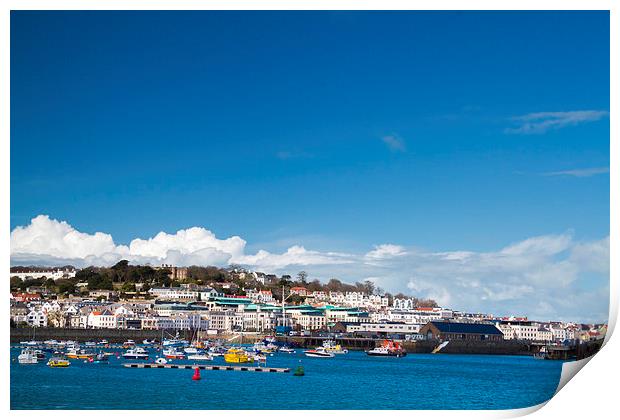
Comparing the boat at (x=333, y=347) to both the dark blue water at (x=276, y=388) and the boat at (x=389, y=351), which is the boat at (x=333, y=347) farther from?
the dark blue water at (x=276, y=388)

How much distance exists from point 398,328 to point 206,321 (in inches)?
230

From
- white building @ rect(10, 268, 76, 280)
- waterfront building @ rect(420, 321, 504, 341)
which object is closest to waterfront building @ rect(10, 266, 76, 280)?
white building @ rect(10, 268, 76, 280)

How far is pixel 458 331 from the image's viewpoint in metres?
27.3

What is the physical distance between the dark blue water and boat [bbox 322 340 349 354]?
294 inches

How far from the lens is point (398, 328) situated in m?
29.3

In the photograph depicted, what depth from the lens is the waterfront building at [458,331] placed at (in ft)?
89.9

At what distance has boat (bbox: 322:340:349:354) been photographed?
26.4m

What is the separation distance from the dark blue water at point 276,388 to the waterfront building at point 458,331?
855cm

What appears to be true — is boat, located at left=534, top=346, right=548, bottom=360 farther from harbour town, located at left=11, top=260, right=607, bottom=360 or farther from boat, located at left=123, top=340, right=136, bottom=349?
boat, located at left=123, top=340, right=136, bottom=349

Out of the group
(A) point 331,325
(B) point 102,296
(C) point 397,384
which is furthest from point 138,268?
(C) point 397,384

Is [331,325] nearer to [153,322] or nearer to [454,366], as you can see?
[153,322]
